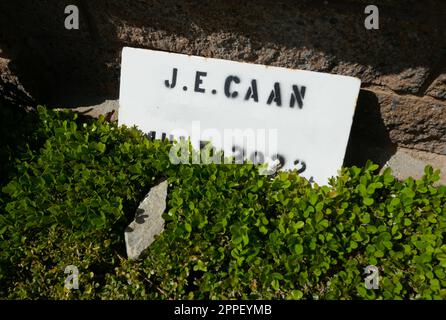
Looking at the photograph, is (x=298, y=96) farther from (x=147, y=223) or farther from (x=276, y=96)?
(x=147, y=223)

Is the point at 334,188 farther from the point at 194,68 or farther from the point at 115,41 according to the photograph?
the point at 115,41

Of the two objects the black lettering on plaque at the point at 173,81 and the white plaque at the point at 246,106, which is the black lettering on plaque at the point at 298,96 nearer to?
the white plaque at the point at 246,106

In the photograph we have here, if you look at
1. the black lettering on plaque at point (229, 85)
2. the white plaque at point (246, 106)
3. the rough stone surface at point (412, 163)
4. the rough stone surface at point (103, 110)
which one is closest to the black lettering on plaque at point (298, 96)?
the white plaque at point (246, 106)

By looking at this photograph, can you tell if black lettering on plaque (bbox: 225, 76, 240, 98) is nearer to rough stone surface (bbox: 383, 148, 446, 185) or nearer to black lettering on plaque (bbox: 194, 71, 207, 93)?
black lettering on plaque (bbox: 194, 71, 207, 93)

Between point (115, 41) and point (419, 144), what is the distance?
1.77 m

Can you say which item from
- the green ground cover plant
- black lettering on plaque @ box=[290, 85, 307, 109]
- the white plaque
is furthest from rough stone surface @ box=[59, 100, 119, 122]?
black lettering on plaque @ box=[290, 85, 307, 109]

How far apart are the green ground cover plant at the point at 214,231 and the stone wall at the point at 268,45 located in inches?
15.8

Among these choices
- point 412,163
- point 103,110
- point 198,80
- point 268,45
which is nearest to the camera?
point 268,45

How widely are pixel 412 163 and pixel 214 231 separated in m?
1.22

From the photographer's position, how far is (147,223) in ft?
7.85

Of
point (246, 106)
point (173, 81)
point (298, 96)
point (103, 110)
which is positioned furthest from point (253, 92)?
point (103, 110)

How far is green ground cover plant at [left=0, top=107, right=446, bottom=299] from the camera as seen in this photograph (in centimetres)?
219

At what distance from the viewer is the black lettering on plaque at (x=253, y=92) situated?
101 inches
